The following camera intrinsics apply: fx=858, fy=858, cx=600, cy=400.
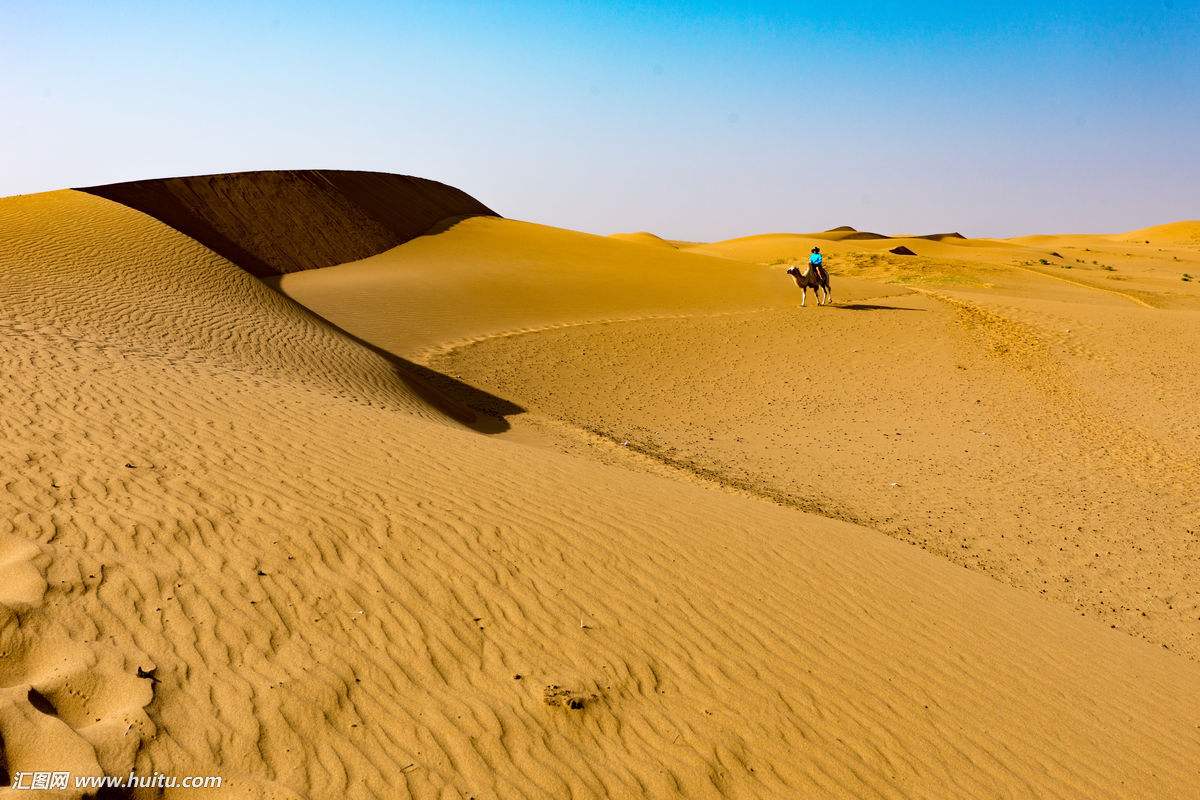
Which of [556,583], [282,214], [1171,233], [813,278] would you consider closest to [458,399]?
[556,583]

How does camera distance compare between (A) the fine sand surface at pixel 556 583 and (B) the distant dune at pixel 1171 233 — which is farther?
(B) the distant dune at pixel 1171 233

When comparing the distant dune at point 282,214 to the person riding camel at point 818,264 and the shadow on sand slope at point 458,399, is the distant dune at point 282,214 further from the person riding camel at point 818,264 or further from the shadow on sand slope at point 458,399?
the person riding camel at point 818,264

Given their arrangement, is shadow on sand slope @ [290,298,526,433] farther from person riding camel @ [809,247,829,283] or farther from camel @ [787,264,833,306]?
person riding camel @ [809,247,829,283]

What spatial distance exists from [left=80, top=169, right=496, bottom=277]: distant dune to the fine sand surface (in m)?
14.3

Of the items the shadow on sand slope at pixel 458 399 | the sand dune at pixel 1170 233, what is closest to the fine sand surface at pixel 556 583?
the shadow on sand slope at pixel 458 399

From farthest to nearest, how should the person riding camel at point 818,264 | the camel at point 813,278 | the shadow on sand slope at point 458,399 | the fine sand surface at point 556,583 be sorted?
1. the camel at point 813,278
2. the person riding camel at point 818,264
3. the shadow on sand slope at point 458,399
4. the fine sand surface at point 556,583

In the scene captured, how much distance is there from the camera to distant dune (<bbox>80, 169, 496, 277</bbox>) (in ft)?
98.1

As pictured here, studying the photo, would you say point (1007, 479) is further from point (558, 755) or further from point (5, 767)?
point (5, 767)

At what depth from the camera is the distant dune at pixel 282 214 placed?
98.1 ft

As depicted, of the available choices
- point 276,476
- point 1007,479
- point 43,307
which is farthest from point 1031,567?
point 43,307

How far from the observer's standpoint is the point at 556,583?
6121 millimetres

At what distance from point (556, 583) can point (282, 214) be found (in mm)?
31028

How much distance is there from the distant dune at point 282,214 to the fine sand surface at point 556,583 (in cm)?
1433

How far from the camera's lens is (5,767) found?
366cm
